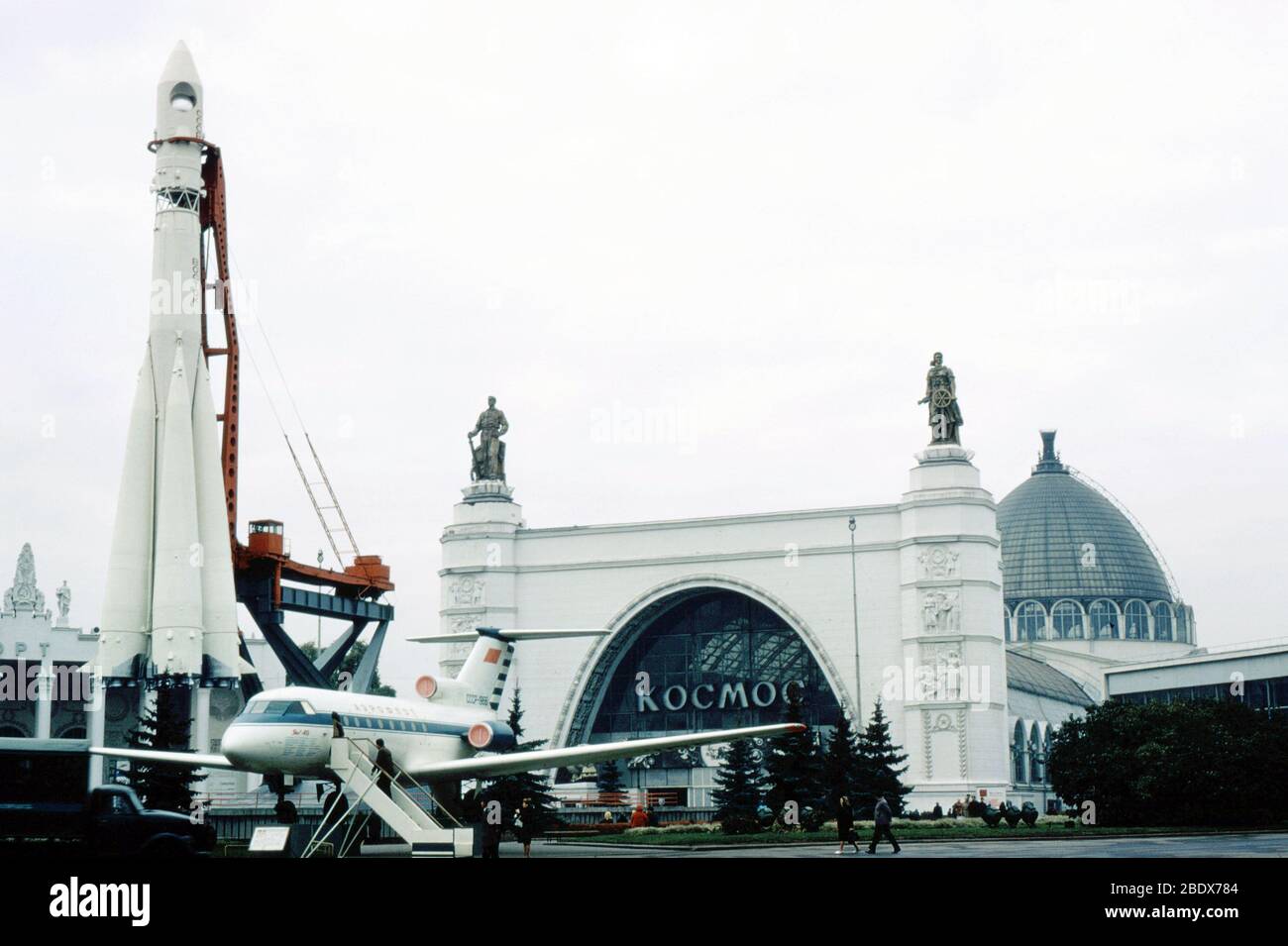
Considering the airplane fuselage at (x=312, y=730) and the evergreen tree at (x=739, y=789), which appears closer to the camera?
the airplane fuselage at (x=312, y=730)

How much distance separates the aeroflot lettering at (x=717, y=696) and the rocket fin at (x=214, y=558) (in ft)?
124

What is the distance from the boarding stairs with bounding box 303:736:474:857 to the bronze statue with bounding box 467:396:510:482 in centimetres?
5941

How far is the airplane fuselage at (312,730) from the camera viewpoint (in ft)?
124

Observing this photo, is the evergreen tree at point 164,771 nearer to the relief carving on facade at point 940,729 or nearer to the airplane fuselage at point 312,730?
the airplane fuselage at point 312,730

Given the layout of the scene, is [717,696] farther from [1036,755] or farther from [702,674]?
[1036,755]

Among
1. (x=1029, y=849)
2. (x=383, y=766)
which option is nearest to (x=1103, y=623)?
(x=1029, y=849)

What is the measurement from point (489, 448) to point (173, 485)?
40.5 metres

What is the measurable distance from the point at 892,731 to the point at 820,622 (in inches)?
311

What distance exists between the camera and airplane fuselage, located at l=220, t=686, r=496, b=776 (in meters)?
37.8

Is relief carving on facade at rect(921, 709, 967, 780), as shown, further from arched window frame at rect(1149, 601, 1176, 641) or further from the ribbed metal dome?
arched window frame at rect(1149, 601, 1176, 641)

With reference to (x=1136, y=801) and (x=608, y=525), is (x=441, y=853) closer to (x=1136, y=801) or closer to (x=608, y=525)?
(x=1136, y=801)

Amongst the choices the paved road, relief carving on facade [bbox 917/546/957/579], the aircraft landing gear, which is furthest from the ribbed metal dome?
the aircraft landing gear

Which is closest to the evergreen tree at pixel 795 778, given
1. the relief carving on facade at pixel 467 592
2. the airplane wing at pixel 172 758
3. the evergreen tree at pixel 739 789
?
the evergreen tree at pixel 739 789
